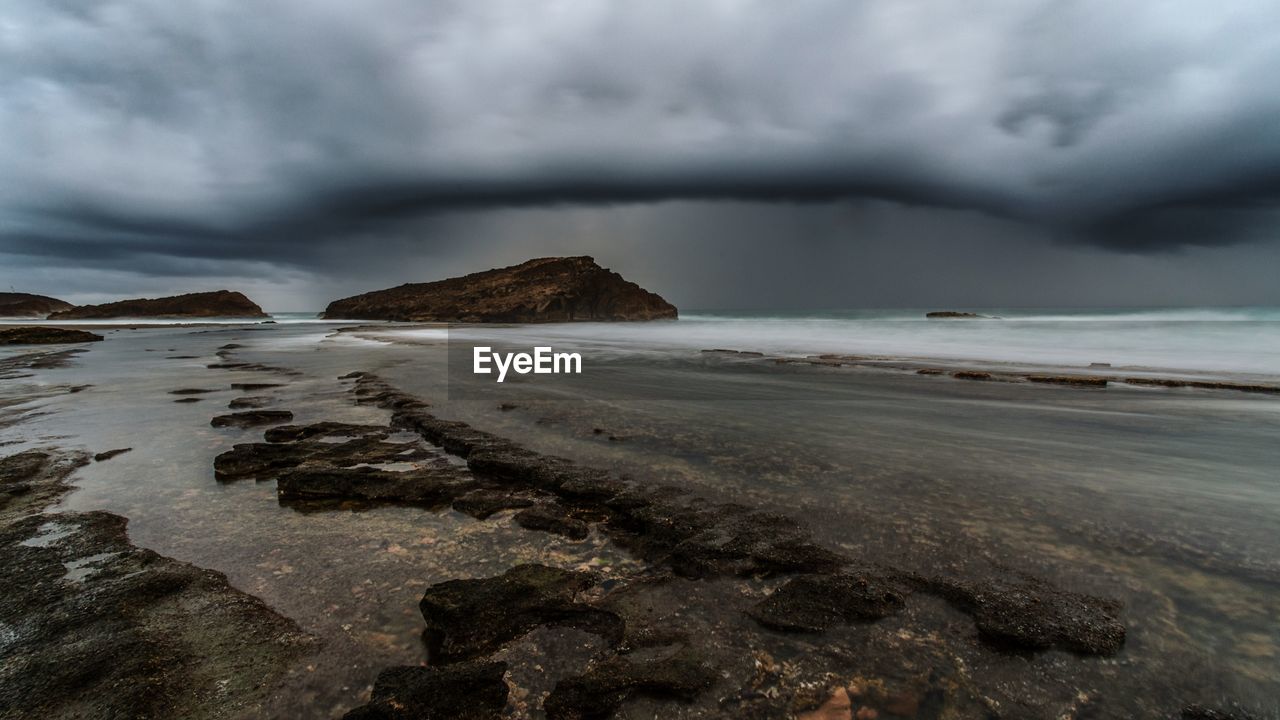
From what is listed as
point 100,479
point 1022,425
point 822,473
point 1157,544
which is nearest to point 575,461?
Result: point 822,473

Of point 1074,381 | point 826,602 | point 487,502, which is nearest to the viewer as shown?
point 826,602

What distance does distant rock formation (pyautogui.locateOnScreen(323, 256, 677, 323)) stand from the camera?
84.9 metres

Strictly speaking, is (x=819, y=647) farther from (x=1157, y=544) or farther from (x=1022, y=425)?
(x=1022, y=425)

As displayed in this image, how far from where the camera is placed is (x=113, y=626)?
2.21m

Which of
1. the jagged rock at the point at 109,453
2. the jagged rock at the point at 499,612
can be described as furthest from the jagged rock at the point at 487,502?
the jagged rock at the point at 109,453

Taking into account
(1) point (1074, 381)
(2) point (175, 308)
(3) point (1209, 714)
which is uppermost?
(2) point (175, 308)

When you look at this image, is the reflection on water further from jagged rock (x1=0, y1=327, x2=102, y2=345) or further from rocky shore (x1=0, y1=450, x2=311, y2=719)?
jagged rock (x1=0, y1=327, x2=102, y2=345)

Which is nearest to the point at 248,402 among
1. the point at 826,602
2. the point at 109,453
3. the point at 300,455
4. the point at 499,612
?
the point at 109,453

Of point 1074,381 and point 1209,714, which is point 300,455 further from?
point 1074,381

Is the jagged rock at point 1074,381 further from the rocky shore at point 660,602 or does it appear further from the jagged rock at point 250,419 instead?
the jagged rock at point 250,419

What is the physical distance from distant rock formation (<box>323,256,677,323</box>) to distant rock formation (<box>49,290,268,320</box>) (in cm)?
2675

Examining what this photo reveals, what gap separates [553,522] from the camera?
3.46 meters

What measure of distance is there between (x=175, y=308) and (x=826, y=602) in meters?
133

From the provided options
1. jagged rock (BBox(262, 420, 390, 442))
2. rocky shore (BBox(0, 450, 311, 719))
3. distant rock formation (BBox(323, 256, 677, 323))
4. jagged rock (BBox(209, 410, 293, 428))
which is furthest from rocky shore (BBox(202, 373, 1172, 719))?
distant rock formation (BBox(323, 256, 677, 323))
